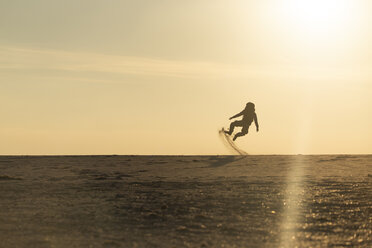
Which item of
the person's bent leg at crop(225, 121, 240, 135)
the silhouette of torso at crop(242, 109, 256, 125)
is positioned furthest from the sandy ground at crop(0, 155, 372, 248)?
the person's bent leg at crop(225, 121, 240, 135)

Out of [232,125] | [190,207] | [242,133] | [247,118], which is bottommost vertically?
[190,207]

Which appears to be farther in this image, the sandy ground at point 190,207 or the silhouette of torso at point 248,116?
the silhouette of torso at point 248,116

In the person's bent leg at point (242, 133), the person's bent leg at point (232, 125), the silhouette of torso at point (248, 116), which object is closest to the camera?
the silhouette of torso at point (248, 116)

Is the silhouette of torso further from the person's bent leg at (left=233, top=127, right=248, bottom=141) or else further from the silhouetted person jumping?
the person's bent leg at (left=233, top=127, right=248, bottom=141)

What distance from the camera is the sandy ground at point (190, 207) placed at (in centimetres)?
858

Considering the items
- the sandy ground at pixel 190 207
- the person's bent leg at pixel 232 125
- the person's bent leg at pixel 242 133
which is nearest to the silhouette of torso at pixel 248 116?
the person's bent leg at pixel 242 133

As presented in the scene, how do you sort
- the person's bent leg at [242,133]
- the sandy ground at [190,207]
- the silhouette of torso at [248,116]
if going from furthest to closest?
the person's bent leg at [242,133], the silhouette of torso at [248,116], the sandy ground at [190,207]

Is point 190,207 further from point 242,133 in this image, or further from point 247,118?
point 242,133

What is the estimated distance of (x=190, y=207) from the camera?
36.9ft

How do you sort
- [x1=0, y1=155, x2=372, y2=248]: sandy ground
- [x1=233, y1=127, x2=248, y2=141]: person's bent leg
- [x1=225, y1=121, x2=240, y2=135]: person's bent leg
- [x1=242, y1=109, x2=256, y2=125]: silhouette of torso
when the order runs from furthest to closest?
[x1=225, y1=121, x2=240, y2=135]: person's bent leg < [x1=233, y1=127, x2=248, y2=141]: person's bent leg < [x1=242, y1=109, x2=256, y2=125]: silhouette of torso < [x1=0, y1=155, x2=372, y2=248]: sandy ground

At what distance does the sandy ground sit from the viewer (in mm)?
8578

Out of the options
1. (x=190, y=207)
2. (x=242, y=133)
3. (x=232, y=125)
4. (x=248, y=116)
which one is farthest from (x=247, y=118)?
(x=190, y=207)

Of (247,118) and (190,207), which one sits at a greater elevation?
(247,118)

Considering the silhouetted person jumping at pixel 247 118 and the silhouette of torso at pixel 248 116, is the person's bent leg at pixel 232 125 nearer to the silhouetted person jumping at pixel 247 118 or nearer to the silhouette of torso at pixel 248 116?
the silhouetted person jumping at pixel 247 118
